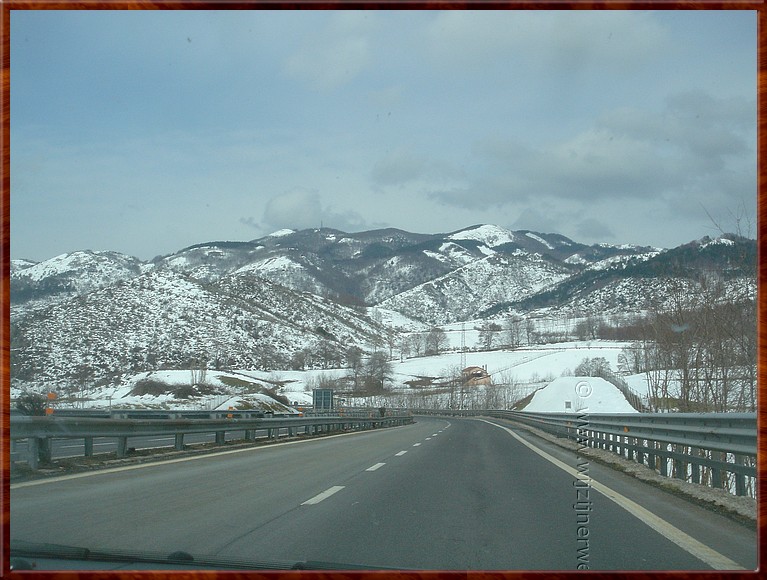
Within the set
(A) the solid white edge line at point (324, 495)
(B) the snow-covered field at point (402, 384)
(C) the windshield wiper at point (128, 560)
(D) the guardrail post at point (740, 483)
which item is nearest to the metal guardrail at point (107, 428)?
(C) the windshield wiper at point (128, 560)

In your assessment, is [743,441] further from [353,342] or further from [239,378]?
[353,342]

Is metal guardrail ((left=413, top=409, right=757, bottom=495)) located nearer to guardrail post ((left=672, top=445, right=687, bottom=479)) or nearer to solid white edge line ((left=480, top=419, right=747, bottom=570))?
guardrail post ((left=672, top=445, right=687, bottom=479))

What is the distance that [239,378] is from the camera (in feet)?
147

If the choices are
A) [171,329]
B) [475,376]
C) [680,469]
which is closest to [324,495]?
[680,469]

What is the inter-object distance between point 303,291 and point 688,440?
41060mm

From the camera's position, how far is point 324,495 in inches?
388

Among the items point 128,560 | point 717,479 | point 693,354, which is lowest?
point 717,479

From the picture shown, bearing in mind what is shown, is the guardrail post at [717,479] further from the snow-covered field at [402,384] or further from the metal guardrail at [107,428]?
the metal guardrail at [107,428]

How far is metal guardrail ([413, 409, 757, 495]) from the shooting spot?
7.53m

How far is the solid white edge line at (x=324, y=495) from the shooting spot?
918 centimetres

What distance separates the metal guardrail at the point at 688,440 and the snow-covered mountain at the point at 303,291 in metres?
1.69

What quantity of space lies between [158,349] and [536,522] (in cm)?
2349

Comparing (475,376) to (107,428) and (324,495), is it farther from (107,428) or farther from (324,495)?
(324,495)

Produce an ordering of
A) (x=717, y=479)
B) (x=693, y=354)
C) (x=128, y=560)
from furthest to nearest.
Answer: (x=693, y=354)
(x=717, y=479)
(x=128, y=560)
